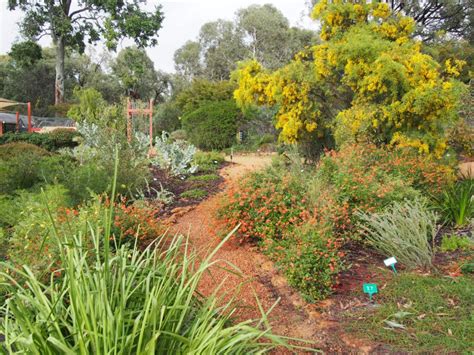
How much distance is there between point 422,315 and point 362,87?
5.16 meters

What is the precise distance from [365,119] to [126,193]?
413 centimetres

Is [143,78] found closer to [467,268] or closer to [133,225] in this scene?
[133,225]

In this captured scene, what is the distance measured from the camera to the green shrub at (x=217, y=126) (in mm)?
18625

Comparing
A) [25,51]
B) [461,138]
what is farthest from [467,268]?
[25,51]

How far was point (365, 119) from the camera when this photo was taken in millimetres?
7598

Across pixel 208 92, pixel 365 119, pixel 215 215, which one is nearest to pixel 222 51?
pixel 208 92

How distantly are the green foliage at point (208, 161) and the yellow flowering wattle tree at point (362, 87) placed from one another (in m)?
2.32

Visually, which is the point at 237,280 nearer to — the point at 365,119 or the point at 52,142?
the point at 365,119

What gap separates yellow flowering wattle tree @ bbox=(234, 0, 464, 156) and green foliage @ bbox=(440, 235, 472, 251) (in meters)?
2.81

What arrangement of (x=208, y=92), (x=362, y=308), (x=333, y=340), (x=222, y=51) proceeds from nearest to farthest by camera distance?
(x=333, y=340)
(x=362, y=308)
(x=208, y=92)
(x=222, y=51)

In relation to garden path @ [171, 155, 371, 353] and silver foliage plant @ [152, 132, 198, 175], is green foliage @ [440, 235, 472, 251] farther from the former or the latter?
silver foliage plant @ [152, 132, 198, 175]

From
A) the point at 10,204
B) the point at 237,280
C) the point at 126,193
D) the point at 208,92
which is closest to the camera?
the point at 237,280

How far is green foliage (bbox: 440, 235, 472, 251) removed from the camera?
486 centimetres

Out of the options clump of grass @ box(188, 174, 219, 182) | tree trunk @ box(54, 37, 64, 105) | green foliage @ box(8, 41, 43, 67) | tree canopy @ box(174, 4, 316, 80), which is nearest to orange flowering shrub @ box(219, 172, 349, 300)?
clump of grass @ box(188, 174, 219, 182)
